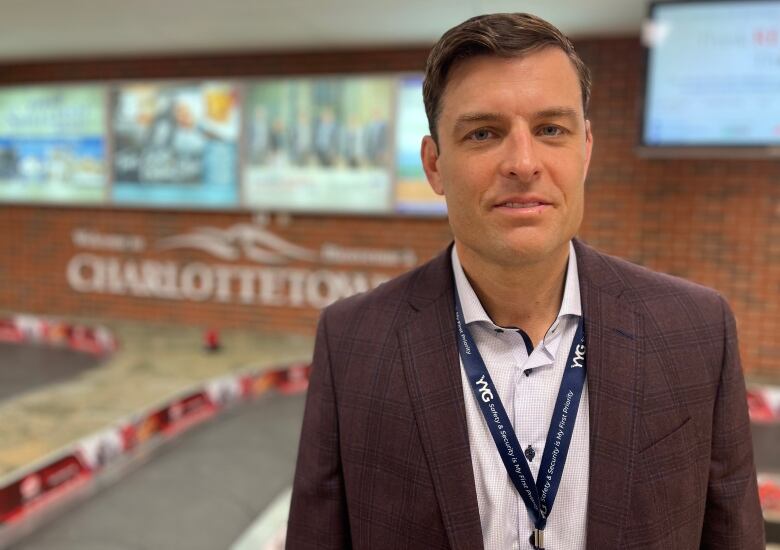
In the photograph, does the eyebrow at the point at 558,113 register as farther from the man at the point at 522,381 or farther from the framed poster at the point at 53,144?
the framed poster at the point at 53,144

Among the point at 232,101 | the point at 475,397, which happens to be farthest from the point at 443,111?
the point at 232,101

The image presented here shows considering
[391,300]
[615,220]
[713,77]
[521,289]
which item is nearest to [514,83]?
[521,289]

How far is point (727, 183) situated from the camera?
209 inches

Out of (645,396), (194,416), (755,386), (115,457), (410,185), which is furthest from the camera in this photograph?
(410,185)

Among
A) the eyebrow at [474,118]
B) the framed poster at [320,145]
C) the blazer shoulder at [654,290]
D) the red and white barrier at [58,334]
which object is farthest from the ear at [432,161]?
the red and white barrier at [58,334]

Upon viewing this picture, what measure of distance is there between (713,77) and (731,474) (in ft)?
13.2

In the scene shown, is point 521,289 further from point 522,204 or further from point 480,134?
point 480,134

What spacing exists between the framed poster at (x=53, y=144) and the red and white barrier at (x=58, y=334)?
1.39 meters

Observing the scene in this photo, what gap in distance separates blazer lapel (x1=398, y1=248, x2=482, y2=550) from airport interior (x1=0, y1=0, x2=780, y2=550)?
6.64ft

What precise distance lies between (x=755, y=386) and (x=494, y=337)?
4.74m

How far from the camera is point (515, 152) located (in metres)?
1.01

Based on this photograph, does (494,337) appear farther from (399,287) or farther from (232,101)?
(232,101)

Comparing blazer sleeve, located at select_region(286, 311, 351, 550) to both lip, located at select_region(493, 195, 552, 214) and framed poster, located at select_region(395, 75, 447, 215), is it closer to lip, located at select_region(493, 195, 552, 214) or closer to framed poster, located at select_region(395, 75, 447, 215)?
lip, located at select_region(493, 195, 552, 214)

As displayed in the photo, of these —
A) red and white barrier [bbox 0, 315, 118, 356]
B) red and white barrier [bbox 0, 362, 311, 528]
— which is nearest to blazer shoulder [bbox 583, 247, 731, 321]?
red and white barrier [bbox 0, 362, 311, 528]
